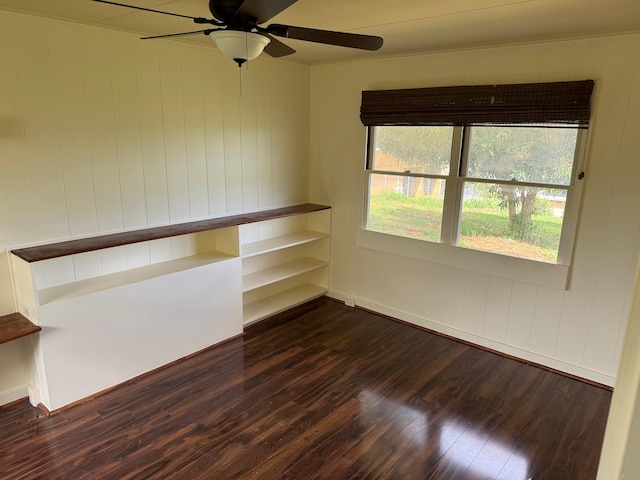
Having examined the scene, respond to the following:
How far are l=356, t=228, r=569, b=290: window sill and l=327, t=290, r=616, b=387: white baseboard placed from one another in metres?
0.59

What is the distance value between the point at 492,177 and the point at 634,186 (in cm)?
93

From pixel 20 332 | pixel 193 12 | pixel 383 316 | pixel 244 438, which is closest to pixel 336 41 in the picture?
pixel 193 12

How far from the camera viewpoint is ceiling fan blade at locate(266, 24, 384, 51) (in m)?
1.85

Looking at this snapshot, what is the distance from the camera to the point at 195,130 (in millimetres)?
3574

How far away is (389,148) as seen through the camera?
13.5 feet

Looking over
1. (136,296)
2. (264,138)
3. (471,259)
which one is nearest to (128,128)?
(136,296)

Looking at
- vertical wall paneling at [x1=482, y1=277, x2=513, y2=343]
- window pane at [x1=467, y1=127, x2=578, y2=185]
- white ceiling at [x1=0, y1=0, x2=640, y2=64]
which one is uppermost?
white ceiling at [x1=0, y1=0, x2=640, y2=64]

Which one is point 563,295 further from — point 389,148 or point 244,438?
point 244,438

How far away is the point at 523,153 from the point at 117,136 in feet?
9.76

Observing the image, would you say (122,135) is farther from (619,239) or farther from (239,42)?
(619,239)

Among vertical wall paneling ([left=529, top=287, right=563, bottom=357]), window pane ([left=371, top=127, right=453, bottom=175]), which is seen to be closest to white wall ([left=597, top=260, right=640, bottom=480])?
vertical wall paneling ([left=529, top=287, right=563, bottom=357])

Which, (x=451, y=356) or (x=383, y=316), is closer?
(x=451, y=356)

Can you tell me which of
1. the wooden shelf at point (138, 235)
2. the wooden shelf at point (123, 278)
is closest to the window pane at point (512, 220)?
the wooden shelf at point (138, 235)

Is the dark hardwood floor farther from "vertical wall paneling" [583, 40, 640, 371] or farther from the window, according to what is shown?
the window
